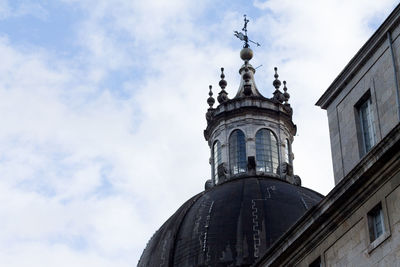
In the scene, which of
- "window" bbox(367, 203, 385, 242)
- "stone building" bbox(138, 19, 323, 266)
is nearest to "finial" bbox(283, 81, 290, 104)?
"stone building" bbox(138, 19, 323, 266)

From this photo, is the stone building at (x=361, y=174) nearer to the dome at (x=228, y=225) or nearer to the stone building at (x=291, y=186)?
the stone building at (x=291, y=186)

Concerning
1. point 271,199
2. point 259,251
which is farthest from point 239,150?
point 259,251

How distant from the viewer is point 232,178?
60.7 metres

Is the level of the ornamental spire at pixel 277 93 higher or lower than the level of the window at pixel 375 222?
higher

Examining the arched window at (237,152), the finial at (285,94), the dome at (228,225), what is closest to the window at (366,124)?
the dome at (228,225)

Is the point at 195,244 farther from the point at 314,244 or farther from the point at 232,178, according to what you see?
the point at 314,244

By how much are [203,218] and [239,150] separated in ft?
39.3

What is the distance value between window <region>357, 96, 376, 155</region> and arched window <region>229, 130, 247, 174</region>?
34.7 metres

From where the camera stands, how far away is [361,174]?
24875mm

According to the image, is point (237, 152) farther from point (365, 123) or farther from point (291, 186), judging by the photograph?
point (365, 123)

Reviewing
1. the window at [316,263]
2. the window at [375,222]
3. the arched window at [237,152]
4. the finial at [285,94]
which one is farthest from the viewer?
the finial at [285,94]

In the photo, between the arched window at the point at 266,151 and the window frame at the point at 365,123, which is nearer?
the window frame at the point at 365,123

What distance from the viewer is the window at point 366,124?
27391 mm

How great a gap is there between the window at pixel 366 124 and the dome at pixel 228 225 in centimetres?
2221
